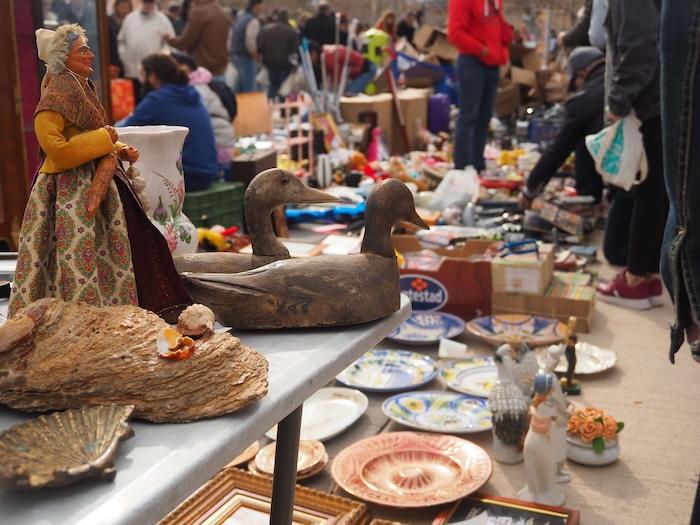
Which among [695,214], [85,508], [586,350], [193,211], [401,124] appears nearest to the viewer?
[85,508]

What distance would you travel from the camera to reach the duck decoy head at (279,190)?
1433mm

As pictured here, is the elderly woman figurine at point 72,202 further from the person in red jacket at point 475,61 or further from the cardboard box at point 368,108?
the cardboard box at point 368,108

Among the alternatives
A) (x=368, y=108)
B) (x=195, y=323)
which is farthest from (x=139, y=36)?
(x=195, y=323)

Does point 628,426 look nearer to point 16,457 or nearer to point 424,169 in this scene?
point 16,457

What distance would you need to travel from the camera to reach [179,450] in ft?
2.90

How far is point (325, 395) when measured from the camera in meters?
2.78

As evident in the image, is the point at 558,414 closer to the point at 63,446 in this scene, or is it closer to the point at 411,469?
the point at 411,469

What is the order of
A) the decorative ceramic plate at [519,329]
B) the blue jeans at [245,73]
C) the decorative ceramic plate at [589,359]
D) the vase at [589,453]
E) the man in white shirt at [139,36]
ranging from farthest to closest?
the blue jeans at [245,73] < the man in white shirt at [139,36] < the decorative ceramic plate at [519,329] < the decorative ceramic plate at [589,359] < the vase at [589,453]

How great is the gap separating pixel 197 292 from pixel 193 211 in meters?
3.08

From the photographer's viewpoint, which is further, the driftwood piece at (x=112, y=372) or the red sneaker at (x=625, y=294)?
the red sneaker at (x=625, y=294)

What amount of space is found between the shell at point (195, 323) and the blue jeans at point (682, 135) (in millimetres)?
644

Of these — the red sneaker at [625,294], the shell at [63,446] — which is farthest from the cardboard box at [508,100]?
the shell at [63,446]

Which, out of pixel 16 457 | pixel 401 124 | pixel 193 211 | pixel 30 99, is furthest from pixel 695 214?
pixel 401 124

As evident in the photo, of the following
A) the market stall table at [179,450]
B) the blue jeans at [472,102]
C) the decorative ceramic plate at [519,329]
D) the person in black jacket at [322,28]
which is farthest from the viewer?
the person in black jacket at [322,28]
